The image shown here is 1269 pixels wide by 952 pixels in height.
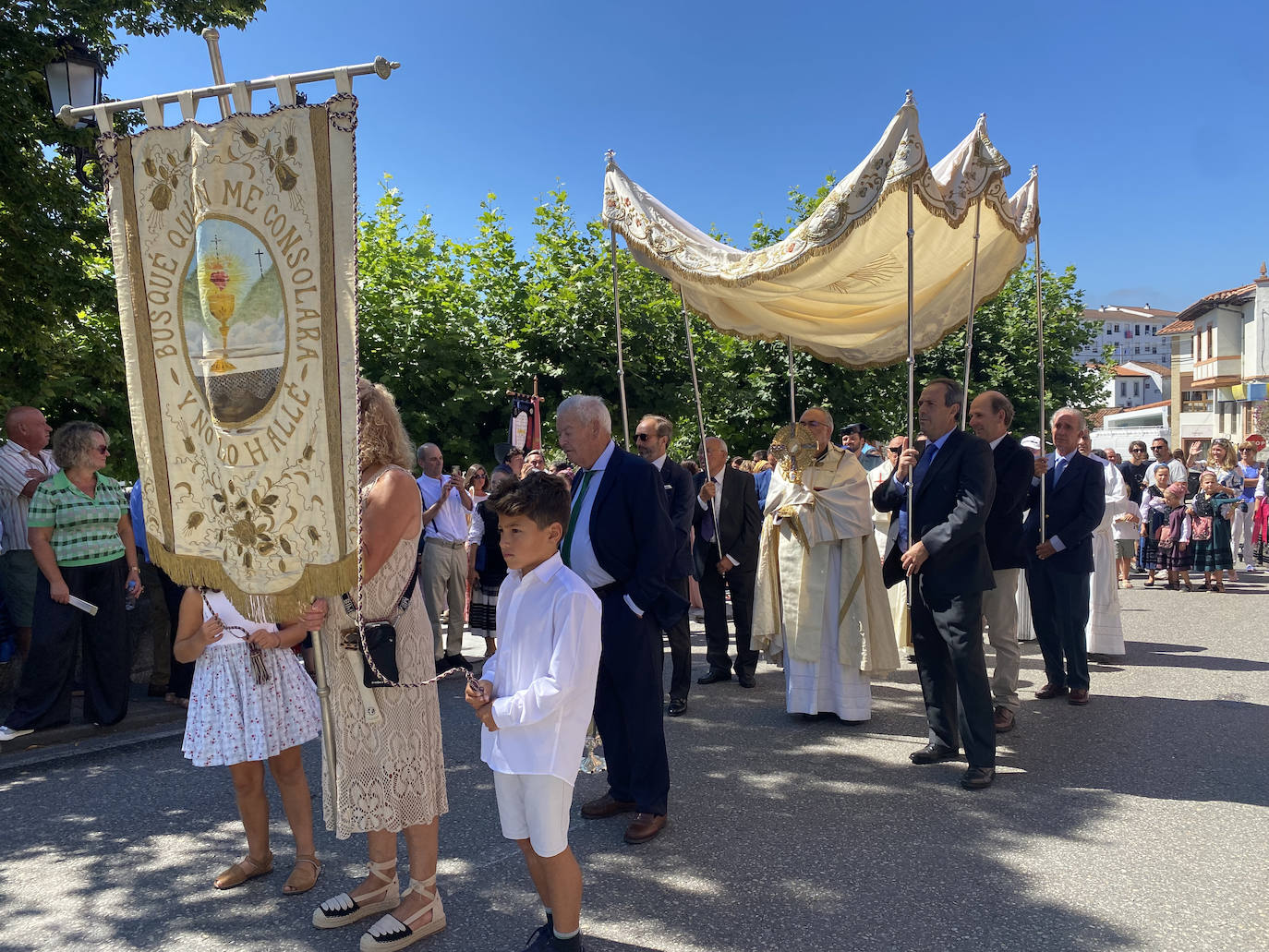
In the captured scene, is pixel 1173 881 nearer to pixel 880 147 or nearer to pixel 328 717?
pixel 328 717

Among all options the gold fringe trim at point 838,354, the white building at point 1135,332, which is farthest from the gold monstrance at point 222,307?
the white building at point 1135,332

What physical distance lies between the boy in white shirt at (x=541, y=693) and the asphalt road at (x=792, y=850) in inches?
25.9

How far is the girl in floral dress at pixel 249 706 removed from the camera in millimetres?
3434

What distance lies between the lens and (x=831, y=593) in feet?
20.8

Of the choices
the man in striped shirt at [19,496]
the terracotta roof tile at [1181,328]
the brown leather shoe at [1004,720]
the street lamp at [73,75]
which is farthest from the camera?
the terracotta roof tile at [1181,328]

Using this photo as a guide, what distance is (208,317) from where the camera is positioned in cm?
319

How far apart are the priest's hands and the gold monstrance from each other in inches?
139

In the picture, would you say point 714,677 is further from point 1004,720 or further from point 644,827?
point 644,827

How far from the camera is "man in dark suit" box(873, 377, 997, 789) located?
4.90 m

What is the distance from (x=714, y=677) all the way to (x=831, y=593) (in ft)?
5.26

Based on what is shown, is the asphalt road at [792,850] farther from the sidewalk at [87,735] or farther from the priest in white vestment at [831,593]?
the priest in white vestment at [831,593]

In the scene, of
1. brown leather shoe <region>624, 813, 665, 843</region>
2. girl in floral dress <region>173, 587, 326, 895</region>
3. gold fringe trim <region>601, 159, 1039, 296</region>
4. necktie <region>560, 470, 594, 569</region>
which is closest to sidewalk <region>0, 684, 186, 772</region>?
girl in floral dress <region>173, 587, 326, 895</region>

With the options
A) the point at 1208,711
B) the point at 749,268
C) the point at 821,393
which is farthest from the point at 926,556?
the point at 821,393

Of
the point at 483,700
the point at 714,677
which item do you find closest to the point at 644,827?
the point at 483,700
